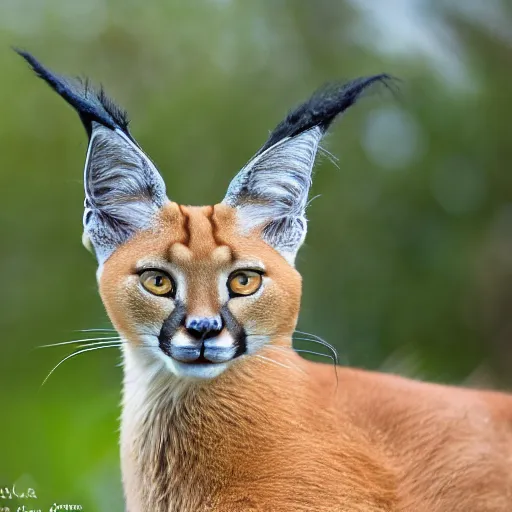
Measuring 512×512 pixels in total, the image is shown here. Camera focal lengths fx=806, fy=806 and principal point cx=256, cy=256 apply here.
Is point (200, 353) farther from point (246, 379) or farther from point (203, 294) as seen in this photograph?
point (246, 379)

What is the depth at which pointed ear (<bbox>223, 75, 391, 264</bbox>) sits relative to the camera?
1.70m

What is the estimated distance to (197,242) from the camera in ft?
5.34

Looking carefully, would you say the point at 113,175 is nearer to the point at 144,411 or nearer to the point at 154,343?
the point at 154,343

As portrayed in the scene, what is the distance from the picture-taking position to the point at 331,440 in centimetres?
184

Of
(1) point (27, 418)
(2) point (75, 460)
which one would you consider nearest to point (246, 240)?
(2) point (75, 460)

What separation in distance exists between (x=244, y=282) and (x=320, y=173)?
5.88 feet

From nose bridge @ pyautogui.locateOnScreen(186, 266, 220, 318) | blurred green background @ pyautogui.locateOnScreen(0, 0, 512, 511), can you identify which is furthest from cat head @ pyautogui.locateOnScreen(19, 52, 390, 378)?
blurred green background @ pyautogui.locateOnScreen(0, 0, 512, 511)

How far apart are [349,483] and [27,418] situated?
186 centimetres

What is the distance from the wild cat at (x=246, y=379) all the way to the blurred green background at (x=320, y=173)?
130 centimetres

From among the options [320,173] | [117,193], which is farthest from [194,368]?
[320,173]

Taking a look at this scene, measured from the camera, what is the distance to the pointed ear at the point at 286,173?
5.57 feet

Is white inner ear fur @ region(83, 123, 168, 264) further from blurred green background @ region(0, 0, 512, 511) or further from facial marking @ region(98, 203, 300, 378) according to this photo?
blurred green background @ region(0, 0, 512, 511)

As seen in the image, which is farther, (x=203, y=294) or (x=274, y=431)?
(x=274, y=431)

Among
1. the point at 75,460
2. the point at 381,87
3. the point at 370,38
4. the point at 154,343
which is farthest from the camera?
the point at 370,38
